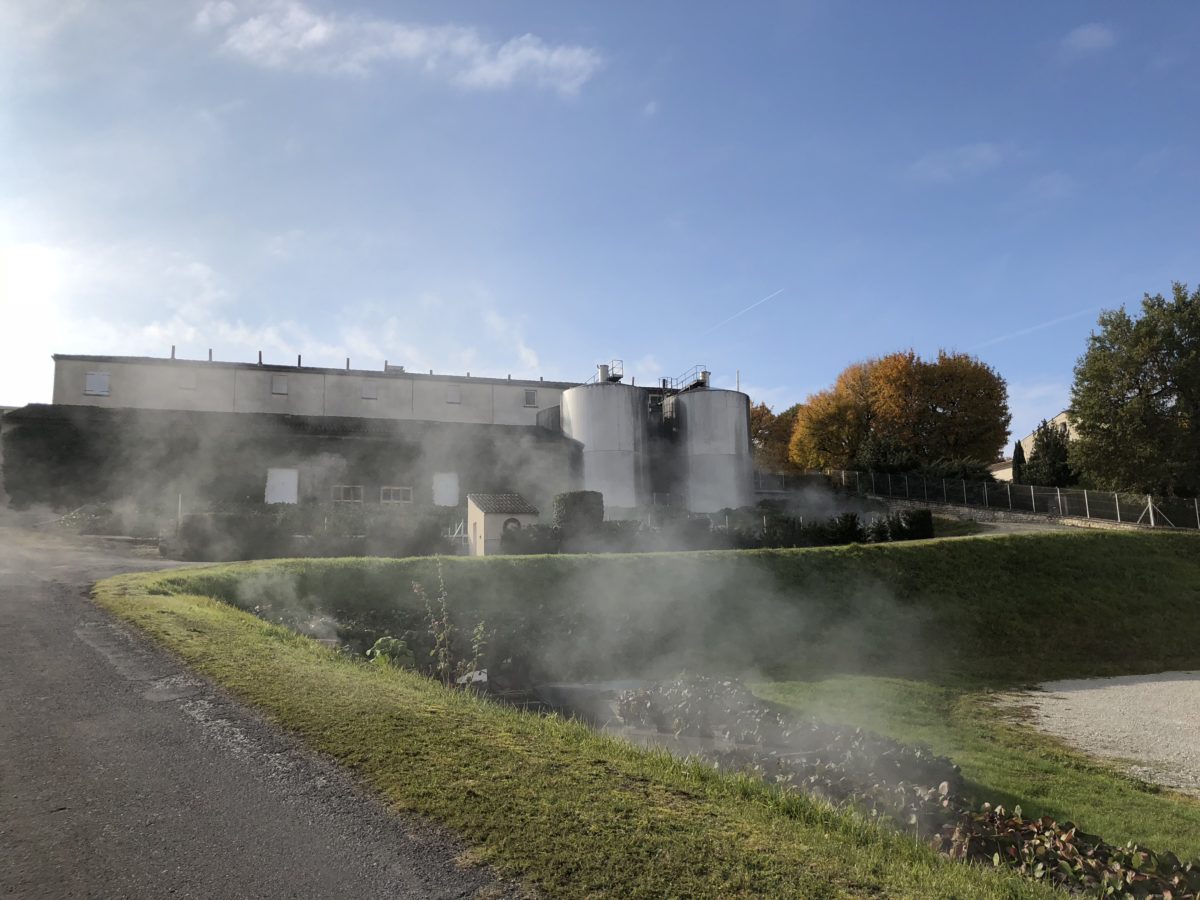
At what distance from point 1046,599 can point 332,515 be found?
2187 cm

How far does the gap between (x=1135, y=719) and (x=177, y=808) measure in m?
15.2

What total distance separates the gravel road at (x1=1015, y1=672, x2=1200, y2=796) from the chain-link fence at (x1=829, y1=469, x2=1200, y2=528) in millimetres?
17541

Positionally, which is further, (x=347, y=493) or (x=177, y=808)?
(x=347, y=493)

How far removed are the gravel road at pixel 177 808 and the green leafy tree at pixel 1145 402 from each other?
1466 inches

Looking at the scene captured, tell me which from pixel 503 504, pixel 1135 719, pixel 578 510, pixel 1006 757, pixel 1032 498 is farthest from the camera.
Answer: pixel 1032 498

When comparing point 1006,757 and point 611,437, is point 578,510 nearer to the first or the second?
point 611,437

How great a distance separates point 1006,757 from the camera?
10914 mm

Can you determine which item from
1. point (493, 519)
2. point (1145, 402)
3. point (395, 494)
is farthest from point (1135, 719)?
point (395, 494)

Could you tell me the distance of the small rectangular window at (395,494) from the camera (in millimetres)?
33312

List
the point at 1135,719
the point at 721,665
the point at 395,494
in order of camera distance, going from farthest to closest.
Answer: the point at 395,494, the point at 721,665, the point at 1135,719

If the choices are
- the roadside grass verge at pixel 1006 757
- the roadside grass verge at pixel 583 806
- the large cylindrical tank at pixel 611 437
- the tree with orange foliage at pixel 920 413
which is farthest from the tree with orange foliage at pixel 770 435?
the roadside grass verge at pixel 583 806

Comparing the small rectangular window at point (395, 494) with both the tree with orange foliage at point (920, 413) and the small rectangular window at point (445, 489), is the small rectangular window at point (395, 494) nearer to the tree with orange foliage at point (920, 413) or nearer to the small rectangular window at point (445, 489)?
the small rectangular window at point (445, 489)

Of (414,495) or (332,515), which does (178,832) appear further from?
(414,495)

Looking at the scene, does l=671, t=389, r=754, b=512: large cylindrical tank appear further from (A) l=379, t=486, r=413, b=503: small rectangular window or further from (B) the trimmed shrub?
(A) l=379, t=486, r=413, b=503: small rectangular window
